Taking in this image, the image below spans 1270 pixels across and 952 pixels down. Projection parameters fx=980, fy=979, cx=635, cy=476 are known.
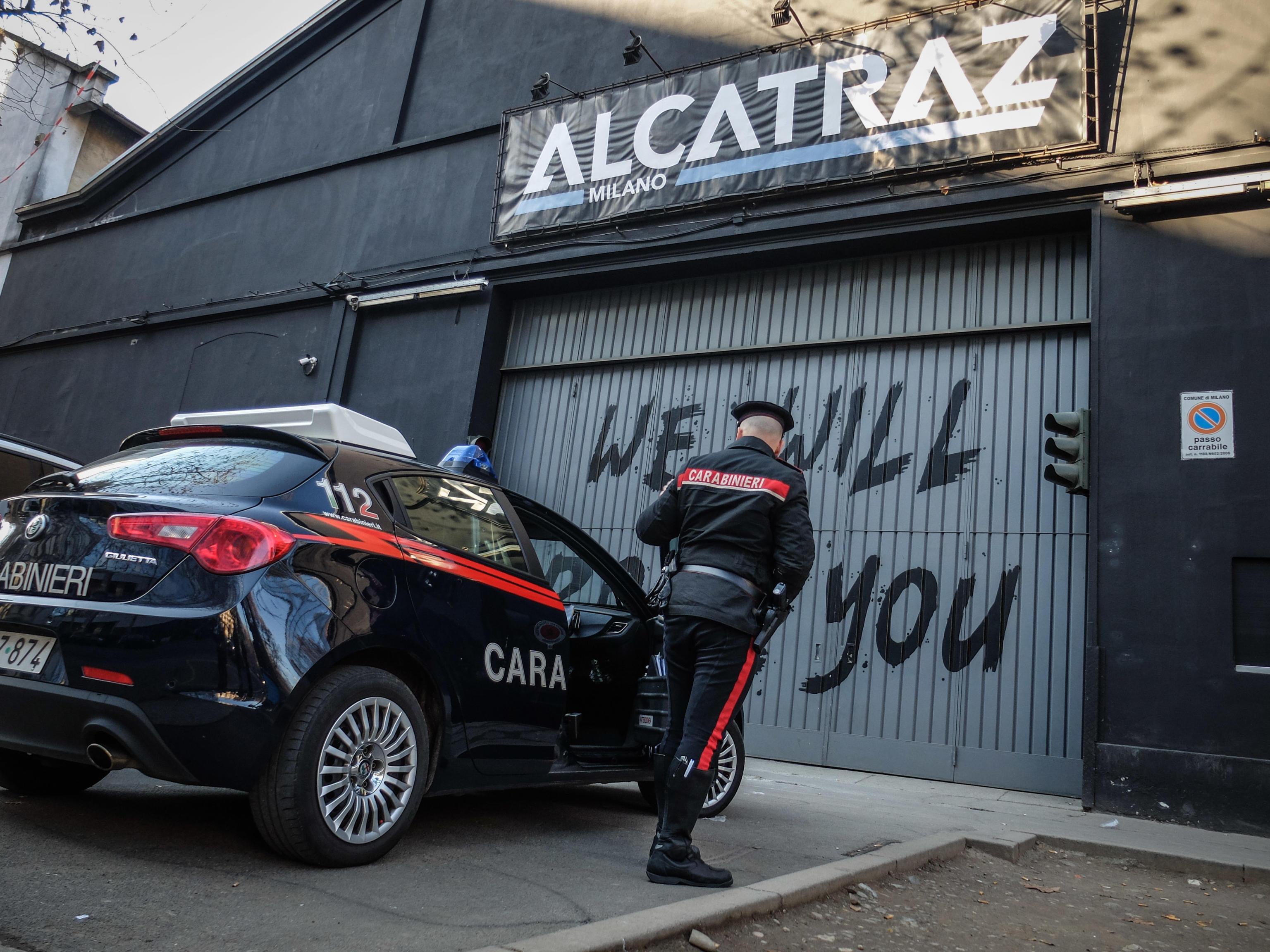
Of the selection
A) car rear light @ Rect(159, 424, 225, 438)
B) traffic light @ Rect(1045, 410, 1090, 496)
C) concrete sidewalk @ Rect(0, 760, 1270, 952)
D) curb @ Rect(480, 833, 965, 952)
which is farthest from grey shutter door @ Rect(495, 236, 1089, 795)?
car rear light @ Rect(159, 424, 225, 438)

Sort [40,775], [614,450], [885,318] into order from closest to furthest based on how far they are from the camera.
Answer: [40,775] < [885,318] < [614,450]

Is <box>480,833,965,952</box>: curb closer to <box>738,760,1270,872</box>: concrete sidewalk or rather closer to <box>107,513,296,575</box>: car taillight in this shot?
<box>738,760,1270,872</box>: concrete sidewalk

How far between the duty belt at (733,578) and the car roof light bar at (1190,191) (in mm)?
5510

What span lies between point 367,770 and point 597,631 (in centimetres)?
163

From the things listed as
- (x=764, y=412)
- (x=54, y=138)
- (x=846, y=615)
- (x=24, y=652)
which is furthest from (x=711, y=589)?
(x=54, y=138)

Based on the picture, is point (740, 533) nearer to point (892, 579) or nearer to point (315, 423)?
point (315, 423)

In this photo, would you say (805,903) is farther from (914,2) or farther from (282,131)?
(282,131)

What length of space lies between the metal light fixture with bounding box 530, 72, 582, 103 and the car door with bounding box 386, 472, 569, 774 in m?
7.98

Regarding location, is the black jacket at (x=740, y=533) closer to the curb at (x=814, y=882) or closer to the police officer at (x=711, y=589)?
the police officer at (x=711, y=589)

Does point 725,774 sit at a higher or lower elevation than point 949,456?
lower

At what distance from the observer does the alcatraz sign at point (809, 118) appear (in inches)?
322

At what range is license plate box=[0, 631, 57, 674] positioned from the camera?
3.25 m

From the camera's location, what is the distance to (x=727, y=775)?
5258mm

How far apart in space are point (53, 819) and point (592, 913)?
6.78 ft
